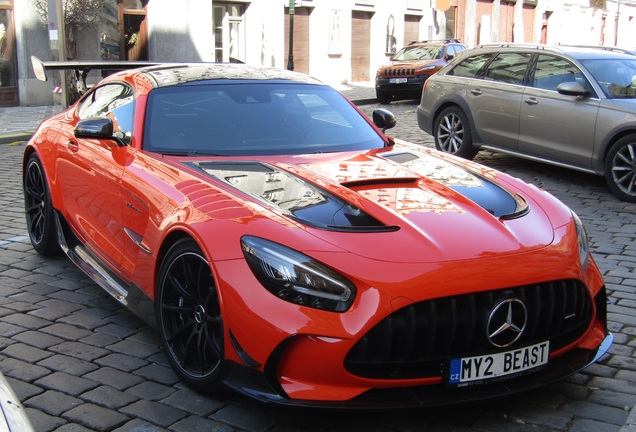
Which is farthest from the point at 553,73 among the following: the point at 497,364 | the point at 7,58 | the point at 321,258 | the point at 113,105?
the point at 7,58

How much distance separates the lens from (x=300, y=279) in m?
3.13

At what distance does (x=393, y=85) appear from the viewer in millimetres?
21016

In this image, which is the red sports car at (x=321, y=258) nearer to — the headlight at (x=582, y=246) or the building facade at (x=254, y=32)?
the headlight at (x=582, y=246)

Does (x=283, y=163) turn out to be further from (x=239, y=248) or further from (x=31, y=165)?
(x=31, y=165)

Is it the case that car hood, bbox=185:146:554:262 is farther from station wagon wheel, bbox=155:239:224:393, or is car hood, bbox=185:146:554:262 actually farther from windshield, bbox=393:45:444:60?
windshield, bbox=393:45:444:60

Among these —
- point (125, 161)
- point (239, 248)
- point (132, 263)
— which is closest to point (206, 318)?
A: point (239, 248)

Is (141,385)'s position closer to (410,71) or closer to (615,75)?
(615,75)

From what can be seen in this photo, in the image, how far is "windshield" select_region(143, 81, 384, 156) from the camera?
15.0ft

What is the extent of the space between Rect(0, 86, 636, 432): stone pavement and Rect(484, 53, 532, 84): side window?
449cm

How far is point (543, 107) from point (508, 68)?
1049 millimetres

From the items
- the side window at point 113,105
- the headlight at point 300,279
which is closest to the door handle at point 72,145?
the side window at point 113,105

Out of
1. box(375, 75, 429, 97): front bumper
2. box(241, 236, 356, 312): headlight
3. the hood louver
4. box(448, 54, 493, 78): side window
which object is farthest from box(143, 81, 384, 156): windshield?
box(375, 75, 429, 97): front bumper

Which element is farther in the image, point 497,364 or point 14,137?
point 14,137

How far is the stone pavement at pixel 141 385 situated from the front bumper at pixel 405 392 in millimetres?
76
